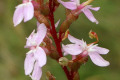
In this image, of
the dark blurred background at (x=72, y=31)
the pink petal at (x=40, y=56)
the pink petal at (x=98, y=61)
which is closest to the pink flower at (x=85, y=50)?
the pink petal at (x=98, y=61)

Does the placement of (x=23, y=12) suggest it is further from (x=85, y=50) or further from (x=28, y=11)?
(x=85, y=50)

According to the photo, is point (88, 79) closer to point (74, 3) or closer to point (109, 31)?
point (109, 31)

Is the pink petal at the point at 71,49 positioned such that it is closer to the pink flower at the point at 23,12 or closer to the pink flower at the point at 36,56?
the pink flower at the point at 36,56

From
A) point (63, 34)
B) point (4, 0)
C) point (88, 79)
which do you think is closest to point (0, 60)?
point (4, 0)

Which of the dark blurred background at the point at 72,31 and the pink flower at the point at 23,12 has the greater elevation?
the pink flower at the point at 23,12

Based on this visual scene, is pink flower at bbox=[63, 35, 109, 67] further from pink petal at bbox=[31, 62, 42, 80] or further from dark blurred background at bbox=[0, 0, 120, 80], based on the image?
dark blurred background at bbox=[0, 0, 120, 80]

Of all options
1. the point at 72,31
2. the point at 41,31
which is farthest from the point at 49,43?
the point at 72,31
